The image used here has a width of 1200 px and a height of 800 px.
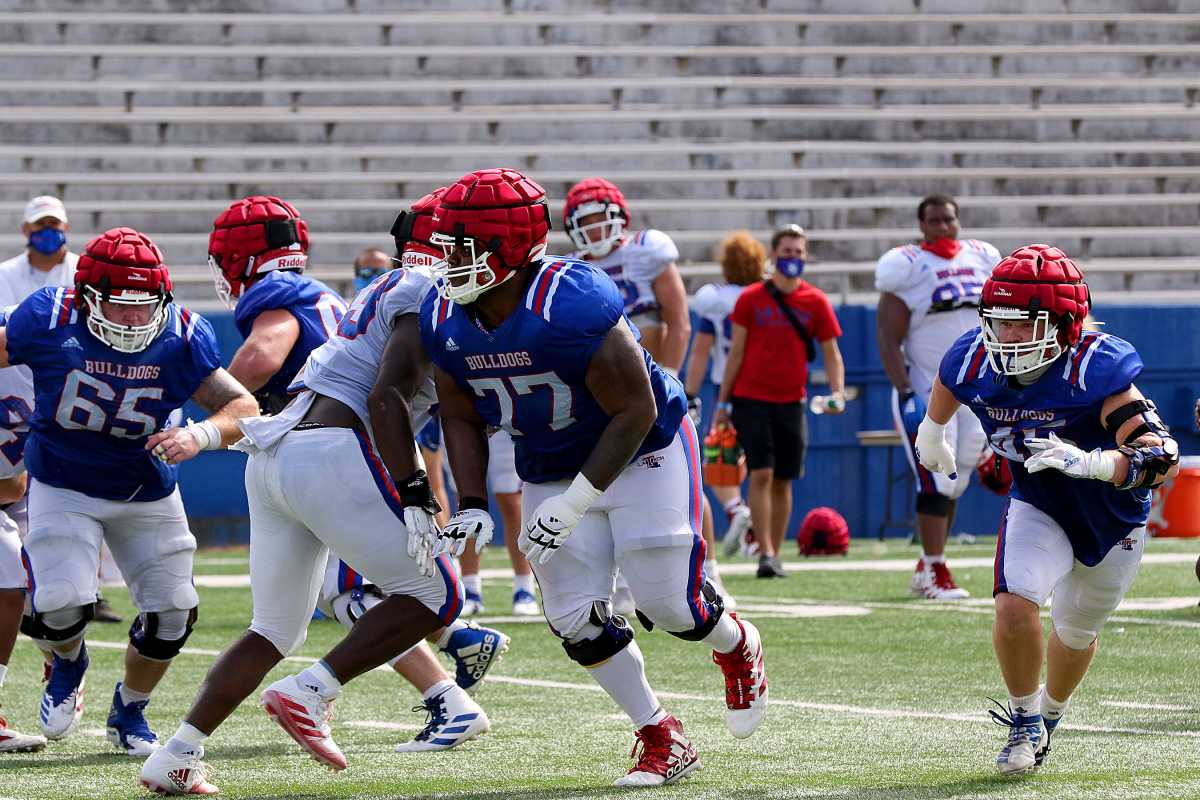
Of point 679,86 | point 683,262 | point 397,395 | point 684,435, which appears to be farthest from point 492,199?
point 679,86

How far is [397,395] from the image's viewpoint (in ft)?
14.7

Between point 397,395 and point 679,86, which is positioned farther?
point 679,86

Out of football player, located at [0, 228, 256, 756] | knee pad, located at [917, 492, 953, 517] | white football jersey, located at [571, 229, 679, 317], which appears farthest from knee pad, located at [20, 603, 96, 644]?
knee pad, located at [917, 492, 953, 517]

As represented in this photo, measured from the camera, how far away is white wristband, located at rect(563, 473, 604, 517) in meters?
4.33

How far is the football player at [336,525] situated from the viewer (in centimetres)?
439

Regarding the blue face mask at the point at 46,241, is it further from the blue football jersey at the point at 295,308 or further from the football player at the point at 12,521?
the blue football jersey at the point at 295,308

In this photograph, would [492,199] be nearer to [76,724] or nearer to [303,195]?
[76,724]

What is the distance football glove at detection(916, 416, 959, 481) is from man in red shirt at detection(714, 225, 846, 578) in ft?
15.7

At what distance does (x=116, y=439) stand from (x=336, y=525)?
2.94 feet

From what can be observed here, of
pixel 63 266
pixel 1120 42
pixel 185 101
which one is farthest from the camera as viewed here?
pixel 1120 42

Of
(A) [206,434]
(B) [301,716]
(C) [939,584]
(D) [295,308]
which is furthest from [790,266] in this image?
(B) [301,716]

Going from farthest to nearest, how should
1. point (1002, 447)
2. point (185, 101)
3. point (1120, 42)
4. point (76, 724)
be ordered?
point (1120, 42) < point (185, 101) < point (76, 724) < point (1002, 447)

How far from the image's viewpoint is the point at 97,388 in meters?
4.98

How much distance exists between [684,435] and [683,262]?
410 inches
